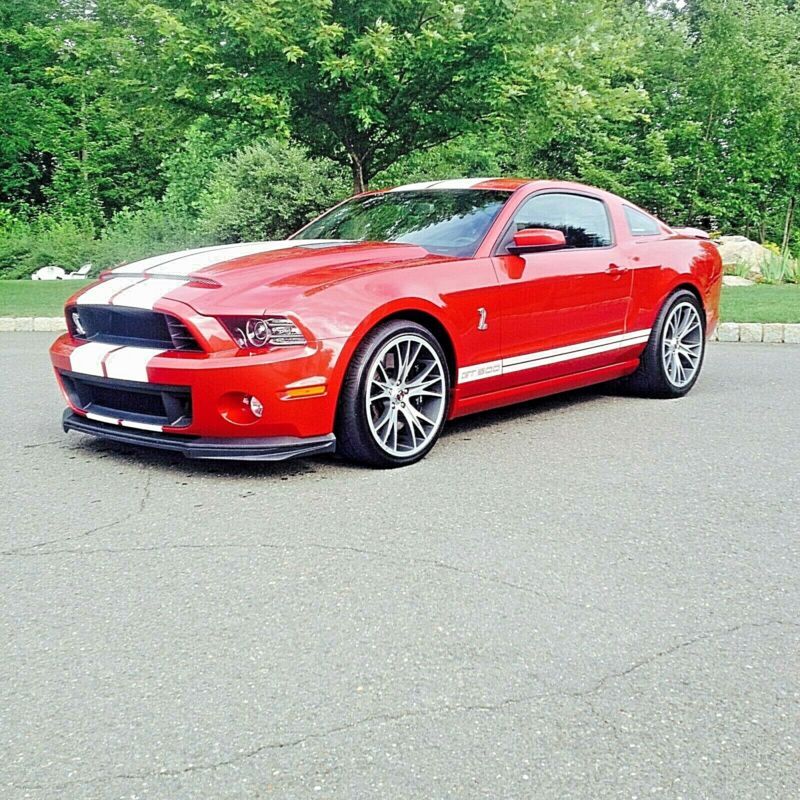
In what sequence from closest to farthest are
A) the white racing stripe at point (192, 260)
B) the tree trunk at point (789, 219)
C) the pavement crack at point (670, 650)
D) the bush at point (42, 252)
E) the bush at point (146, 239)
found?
the pavement crack at point (670, 650) < the white racing stripe at point (192, 260) < the bush at point (146, 239) < the bush at point (42, 252) < the tree trunk at point (789, 219)

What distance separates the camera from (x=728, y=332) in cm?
1053

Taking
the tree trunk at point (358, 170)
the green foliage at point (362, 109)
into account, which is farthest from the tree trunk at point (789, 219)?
the tree trunk at point (358, 170)

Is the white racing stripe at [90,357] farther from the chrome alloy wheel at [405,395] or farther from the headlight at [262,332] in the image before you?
the chrome alloy wheel at [405,395]

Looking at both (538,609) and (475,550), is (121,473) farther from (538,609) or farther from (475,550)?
(538,609)

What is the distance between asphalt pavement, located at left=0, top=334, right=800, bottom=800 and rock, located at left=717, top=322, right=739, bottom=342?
220 inches

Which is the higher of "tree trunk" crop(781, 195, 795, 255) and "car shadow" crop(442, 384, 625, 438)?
"tree trunk" crop(781, 195, 795, 255)

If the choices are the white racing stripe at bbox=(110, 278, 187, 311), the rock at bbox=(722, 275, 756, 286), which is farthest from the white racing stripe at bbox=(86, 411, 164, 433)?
the rock at bbox=(722, 275, 756, 286)

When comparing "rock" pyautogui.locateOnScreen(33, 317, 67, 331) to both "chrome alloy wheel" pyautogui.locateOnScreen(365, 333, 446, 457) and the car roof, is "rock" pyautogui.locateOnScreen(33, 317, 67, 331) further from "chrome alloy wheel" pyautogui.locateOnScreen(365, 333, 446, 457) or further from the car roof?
"chrome alloy wheel" pyautogui.locateOnScreen(365, 333, 446, 457)

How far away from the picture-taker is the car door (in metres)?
5.60

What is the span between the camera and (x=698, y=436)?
565 centimetres

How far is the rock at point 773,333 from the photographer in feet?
34.2

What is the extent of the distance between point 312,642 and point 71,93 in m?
27.0

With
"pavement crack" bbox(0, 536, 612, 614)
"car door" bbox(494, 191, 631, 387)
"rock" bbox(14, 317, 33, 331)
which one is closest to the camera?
"pavement crack" bbox(0, 536, 612, 614)

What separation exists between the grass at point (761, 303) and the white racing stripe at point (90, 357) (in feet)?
25.8
